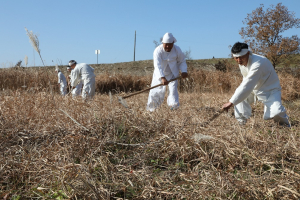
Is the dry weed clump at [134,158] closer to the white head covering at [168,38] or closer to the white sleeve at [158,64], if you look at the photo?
the white sleeve at [158,64]

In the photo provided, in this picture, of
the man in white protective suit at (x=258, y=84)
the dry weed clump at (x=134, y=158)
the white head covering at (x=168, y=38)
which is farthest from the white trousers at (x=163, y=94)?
the dry weed clump at (x=134, y=158)

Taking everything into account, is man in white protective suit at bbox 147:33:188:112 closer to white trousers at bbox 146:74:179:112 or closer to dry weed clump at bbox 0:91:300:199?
white trousers at bbox 146:74:179:112

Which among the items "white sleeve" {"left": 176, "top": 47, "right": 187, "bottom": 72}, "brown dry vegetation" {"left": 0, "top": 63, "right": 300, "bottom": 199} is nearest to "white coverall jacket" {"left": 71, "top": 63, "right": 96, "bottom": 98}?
"white sleeve" {"left": 176, "top": 47, "right": 187, "bottom": 72}

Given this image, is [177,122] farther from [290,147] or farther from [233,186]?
[233,186]

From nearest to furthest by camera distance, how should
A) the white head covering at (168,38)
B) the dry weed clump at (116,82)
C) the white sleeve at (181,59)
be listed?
the white head covering at (168,38) → the white sleeve at (181,59) → the dry weed clump at (116,82)

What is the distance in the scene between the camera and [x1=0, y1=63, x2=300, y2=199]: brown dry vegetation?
2.41 metres

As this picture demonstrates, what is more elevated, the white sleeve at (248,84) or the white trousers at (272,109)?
the white sleeve at (248,84)

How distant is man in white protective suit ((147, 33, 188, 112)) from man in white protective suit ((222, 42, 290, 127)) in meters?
1.57

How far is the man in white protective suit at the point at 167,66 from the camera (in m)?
6.10

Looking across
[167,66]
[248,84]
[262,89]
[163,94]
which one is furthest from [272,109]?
[167,66]

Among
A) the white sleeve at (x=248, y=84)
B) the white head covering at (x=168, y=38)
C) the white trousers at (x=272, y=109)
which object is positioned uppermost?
the white head covering at (x=168, y=38)

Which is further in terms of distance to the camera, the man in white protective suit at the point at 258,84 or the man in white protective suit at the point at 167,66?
the man in white protective suit at the point at 167,66

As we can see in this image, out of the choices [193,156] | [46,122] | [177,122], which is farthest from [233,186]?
[46,122]

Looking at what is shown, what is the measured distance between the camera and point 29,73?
38.2 ft
